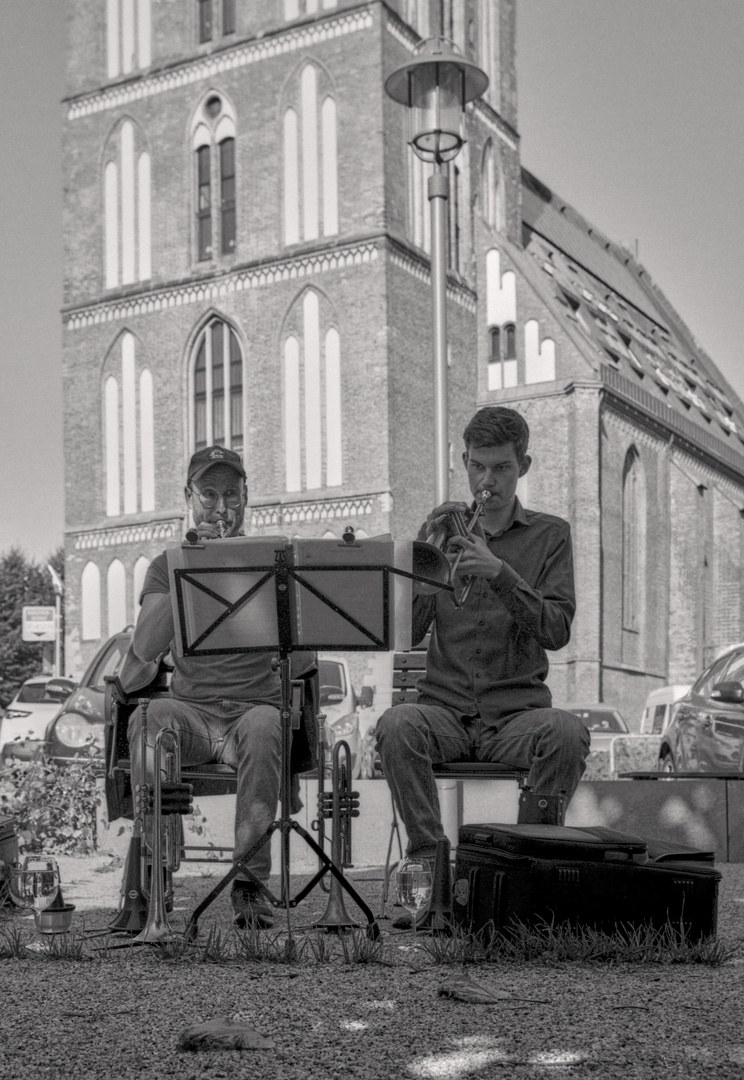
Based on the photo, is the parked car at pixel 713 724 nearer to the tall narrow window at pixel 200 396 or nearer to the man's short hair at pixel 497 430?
the man's short hair at pixel 497 430

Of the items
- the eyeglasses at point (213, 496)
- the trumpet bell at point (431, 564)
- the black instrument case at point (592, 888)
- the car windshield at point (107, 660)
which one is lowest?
the black instrument case at point (592, 888)

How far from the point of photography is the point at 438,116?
10883mm

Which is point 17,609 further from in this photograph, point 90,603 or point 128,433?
point 128,433

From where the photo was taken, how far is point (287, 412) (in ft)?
95.0

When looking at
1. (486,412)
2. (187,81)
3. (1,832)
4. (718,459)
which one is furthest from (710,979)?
(718,459)

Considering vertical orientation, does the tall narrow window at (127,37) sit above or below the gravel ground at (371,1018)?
above

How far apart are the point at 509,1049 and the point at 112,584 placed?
93.3 feet

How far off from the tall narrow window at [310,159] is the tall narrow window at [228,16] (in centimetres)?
237

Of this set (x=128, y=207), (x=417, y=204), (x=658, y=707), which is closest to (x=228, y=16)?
(x=128, y=207)

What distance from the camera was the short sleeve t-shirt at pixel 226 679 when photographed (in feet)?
16.4

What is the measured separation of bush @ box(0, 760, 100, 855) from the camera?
837 cm

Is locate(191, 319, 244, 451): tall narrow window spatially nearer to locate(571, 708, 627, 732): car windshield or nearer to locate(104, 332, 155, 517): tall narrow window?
locate(104, 332, 155, 517): tall narrow window

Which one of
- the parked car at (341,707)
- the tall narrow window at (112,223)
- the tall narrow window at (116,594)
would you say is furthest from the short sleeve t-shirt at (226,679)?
the tall narrow window at (112,223)

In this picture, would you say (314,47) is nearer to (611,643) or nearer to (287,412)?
(287,412)
